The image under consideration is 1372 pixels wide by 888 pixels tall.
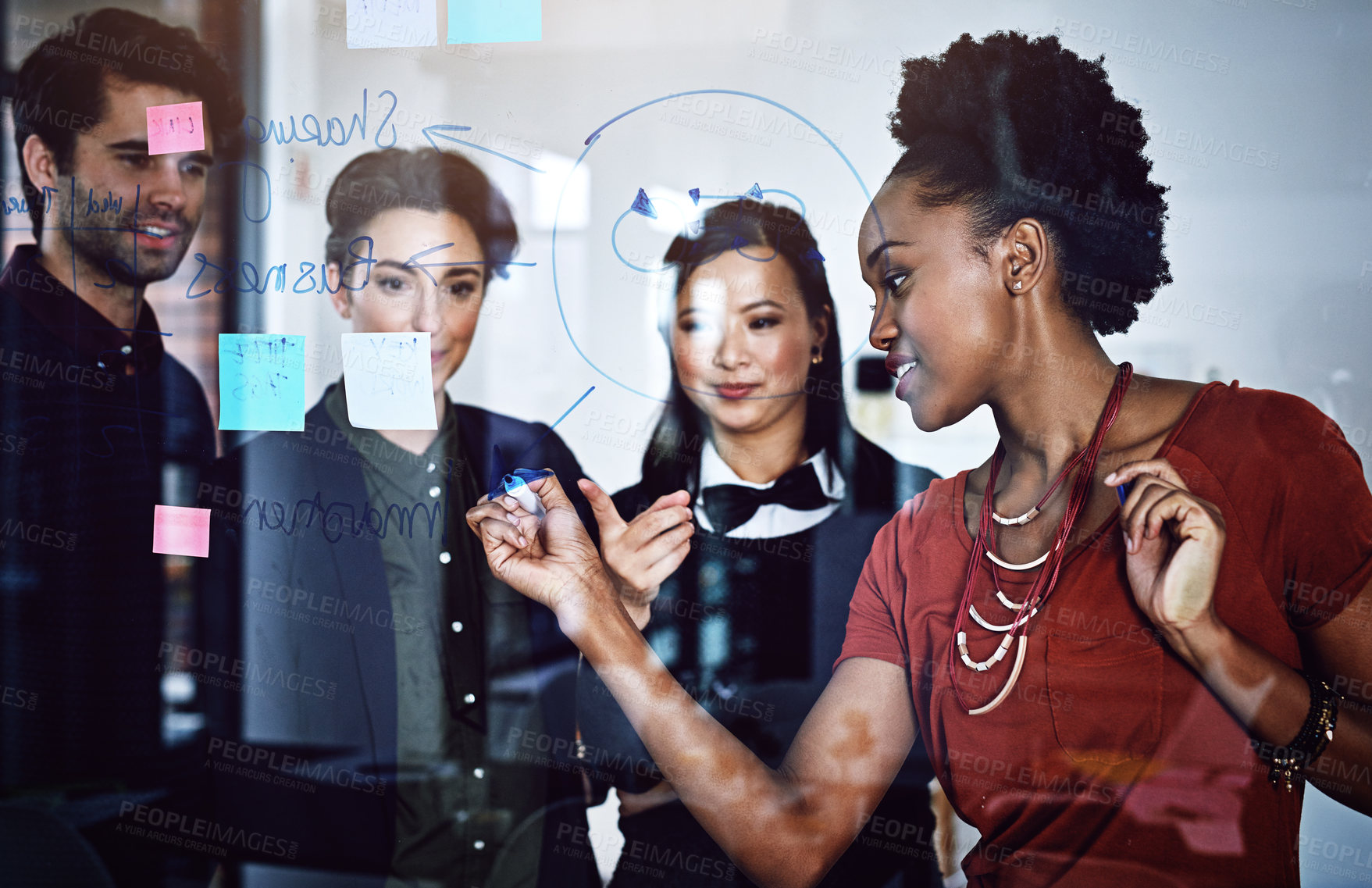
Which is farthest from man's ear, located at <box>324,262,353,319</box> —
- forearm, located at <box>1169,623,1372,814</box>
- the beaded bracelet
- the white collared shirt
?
the beaded bracelet

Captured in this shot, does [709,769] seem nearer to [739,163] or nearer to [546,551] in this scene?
[546,551]

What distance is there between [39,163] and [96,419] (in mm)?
554

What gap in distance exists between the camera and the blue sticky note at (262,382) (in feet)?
5.65

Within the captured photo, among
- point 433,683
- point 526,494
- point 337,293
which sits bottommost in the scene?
point 433,683

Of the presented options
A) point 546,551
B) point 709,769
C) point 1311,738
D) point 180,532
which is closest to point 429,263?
point 546,551

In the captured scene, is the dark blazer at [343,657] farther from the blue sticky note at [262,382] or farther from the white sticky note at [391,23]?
the white sticky note at [391,23]

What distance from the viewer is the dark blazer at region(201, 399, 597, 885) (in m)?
1.66

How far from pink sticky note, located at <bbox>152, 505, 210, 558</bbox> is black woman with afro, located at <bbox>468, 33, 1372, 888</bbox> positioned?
82cm

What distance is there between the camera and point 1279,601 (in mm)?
1368

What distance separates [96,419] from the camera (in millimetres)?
1800

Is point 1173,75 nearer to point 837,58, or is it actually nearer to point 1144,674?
point 837,58

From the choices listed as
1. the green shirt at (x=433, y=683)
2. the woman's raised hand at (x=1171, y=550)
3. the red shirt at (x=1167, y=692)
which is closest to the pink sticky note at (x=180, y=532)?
the green shirt at (x=433, y=683)

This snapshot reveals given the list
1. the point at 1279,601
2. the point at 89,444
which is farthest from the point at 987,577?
the point at 89,444

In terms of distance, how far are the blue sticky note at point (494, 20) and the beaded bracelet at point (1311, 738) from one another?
1775mm
